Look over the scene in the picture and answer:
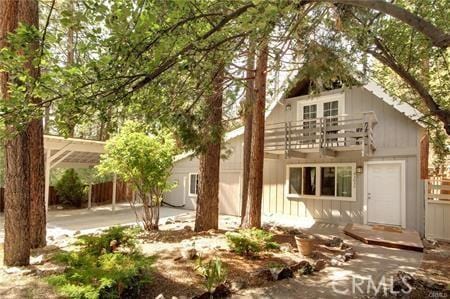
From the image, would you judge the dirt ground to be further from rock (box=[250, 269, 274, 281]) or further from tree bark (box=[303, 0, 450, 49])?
tree bark (box=[303, 0, 450, 49])

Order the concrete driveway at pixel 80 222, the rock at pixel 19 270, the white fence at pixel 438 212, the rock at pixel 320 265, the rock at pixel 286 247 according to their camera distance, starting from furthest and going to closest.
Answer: the concrete driveway at pixel 80 222 < the white fence at pixel 438 212 < the rock at pixel 286 247 < the rock at pixel 320 265 < the rock at pixel 19 270

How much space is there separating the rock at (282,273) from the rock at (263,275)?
0.19 ft

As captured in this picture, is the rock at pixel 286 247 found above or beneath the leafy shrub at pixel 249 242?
beneath

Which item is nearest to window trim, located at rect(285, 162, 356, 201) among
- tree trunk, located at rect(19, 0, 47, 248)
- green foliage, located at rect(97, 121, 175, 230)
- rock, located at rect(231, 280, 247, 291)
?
green foliage, located at rect(97, 121, 175, 230)

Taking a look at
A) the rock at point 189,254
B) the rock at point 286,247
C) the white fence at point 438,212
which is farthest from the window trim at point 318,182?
the rock at point 189,254

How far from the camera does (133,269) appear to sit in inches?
150

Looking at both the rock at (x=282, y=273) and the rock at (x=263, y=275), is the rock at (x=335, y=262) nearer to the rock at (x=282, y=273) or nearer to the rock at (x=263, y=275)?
the rock at (x=282, y=273)

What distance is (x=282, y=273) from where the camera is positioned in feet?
16.2

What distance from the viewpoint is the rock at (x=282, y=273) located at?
16.0 feet

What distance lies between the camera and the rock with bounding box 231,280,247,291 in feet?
14.6

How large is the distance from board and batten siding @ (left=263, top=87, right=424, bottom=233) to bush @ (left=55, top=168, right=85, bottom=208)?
9741mm

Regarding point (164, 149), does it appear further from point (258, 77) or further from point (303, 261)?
point (303, 261)

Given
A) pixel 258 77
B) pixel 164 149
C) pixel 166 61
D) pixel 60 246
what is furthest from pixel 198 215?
pixel 166 61

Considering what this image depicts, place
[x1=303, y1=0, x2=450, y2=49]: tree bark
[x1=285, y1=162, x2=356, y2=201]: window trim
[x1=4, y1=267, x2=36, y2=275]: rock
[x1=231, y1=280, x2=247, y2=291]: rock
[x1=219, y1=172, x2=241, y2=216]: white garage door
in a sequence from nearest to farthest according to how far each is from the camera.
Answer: [x1=303, y1=0, x2=450, y2=49]: tree bark, [x1=231, y1=280, x2=247, y2=291]: rock, [x1=4, y1=267, x2=36, y2=275]: rock, [x1=285, y1=162, x2=356, y2=201]: window trim, [x1=219, y1=172, x2=241, y2=216]: white garage door
